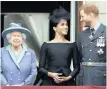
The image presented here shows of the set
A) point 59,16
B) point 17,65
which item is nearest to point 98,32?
point 59,16

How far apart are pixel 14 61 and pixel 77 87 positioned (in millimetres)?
776

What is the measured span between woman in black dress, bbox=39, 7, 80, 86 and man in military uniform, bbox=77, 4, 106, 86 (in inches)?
3.4

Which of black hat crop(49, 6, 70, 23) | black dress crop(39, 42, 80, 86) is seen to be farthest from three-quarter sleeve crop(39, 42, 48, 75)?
black hat crop(49, 6, 70, 23)

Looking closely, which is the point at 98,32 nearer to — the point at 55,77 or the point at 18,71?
the point at 55,77

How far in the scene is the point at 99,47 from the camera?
525cm

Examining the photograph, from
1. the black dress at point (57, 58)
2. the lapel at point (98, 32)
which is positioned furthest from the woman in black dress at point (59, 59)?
the lapel at point (98, 32)

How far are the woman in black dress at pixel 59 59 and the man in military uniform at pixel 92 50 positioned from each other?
0.28 feet

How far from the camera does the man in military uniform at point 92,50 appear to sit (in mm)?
5215

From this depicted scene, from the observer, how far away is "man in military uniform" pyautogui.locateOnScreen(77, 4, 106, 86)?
5.21 m

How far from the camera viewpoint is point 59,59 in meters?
5.30

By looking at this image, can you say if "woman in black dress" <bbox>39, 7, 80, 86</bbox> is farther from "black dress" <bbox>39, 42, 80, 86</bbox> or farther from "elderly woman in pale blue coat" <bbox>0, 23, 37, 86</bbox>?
"elderly woman in pale blue coat" <bbox>0, 23, 37, 86</bbox>

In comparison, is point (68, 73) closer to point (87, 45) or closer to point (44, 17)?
point (87, 45)

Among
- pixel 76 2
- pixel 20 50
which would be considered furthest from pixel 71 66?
pixel 76 2

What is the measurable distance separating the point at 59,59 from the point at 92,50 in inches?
13.6
